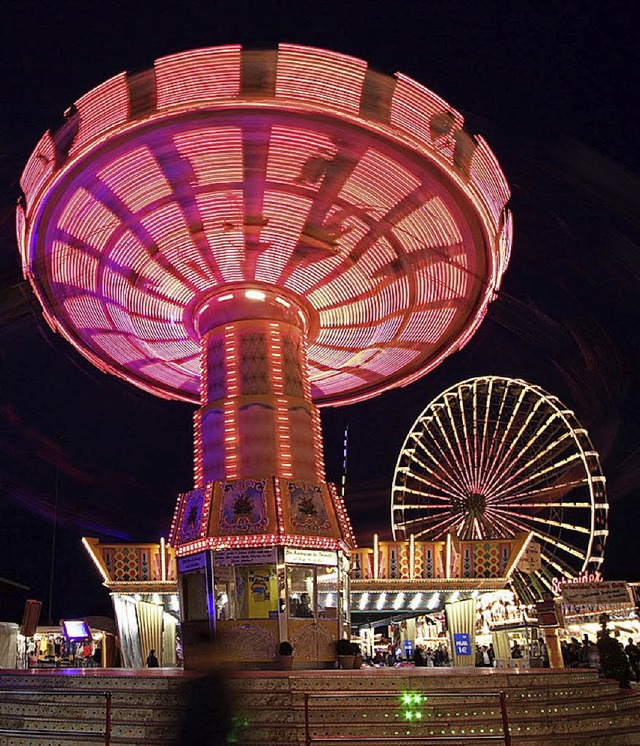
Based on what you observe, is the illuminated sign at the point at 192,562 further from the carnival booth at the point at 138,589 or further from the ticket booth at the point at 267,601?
the carnival booth at the point at 138,589

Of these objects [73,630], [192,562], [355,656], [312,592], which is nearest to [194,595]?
[192,562]

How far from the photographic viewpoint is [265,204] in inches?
882

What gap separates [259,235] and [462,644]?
19067mm

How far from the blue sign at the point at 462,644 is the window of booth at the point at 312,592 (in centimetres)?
1204

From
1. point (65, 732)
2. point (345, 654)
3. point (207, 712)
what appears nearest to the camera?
point (207, 712)

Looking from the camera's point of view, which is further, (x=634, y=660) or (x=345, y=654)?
(x=634, y=660)

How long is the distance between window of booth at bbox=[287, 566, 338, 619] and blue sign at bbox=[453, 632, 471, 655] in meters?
12.0

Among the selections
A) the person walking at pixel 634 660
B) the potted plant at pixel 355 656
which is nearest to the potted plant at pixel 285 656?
the potted plant at pixel 355 656

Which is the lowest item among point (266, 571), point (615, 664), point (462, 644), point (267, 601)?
point (615, 664)

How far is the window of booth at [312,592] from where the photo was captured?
69.0ft

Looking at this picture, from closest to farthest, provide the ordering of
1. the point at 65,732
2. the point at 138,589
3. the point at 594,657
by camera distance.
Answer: the point at 65,732 → the point at 594,657 → the point at 138,589

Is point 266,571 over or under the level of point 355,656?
over

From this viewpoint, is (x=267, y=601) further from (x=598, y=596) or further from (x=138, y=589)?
(x=598, y=596)

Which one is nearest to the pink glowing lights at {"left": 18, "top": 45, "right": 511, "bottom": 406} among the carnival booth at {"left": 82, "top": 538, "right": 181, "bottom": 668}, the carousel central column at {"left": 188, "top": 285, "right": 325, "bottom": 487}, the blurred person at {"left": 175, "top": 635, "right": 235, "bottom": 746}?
the carousel central column at {"left": 188, "top": 285, "right": 325, "bottom": 487}
